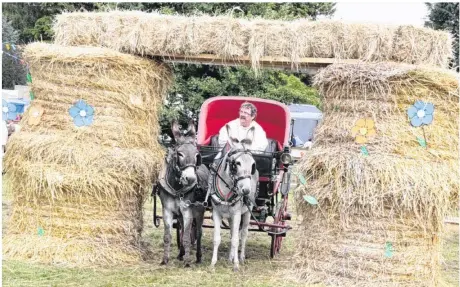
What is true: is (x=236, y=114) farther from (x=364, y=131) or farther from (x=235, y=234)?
(x=364, y=131)

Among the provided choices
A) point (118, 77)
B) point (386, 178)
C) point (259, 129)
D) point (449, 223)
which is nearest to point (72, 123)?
point (118, 77)

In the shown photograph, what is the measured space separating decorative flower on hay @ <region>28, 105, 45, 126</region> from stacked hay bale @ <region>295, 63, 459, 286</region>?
3.35 m

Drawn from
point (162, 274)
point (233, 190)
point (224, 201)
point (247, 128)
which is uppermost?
point (247, 128)

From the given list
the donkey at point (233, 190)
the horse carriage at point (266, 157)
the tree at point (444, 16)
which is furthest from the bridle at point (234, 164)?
the tree at point (444, 16)

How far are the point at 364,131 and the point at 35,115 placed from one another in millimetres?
3925

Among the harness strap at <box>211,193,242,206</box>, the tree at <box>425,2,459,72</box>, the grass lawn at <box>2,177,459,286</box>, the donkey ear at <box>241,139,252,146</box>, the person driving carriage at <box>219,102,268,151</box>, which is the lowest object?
the grass lawn at <box>2,177,459,286</box>

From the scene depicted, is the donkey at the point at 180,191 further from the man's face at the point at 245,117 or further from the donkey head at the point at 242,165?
the man's face at the point at 245,117

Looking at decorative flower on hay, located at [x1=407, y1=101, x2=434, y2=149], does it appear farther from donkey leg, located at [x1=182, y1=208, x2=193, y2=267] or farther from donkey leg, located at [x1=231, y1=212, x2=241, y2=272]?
donkey leg, located at [x1=182, y1=208, x2=193, y2=267]

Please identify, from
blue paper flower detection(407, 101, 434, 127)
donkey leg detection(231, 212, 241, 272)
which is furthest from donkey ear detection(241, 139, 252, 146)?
blue paper flower detection(407, 101, 434, 127)

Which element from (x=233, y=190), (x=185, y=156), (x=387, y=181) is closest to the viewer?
(x=387, y=181)

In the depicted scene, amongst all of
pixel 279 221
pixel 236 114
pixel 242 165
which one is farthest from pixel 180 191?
pixel 236 114

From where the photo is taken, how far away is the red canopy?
9.97 meters

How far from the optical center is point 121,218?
8219 millimetres

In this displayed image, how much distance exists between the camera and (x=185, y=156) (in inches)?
297
